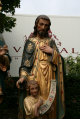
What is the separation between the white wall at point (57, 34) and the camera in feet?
58.7

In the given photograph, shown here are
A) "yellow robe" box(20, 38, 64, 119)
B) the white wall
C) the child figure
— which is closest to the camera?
the child figure

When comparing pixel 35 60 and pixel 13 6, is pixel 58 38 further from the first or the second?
pixel 35 60

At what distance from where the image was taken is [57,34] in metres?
19.0

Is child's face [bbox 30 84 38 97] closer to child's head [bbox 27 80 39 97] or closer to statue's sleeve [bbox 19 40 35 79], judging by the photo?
child's head [bbox 27 80 39 97]

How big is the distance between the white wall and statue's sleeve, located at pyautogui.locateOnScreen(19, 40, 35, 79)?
11.0 meters

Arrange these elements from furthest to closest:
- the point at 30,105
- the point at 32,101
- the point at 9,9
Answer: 1. the point at 9,9
2. the point at 32,101
3. the point at 30,105

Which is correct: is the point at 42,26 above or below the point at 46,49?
above

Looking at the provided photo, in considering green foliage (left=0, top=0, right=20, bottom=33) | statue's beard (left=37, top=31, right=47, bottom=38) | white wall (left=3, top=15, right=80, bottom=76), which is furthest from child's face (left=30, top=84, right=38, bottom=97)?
white wall (left=3, top=15, right=80, bottom=76)

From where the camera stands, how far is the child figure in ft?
17.8

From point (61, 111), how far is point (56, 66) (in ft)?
2.99

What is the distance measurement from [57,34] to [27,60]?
12.9 m

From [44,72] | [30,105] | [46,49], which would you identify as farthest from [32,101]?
[46,49]

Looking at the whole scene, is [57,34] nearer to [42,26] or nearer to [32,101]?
[42,26]

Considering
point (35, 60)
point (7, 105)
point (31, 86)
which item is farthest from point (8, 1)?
point (31, 86)
